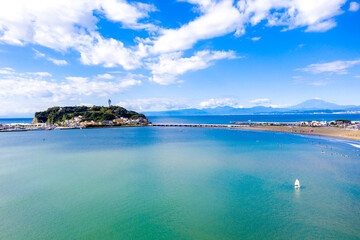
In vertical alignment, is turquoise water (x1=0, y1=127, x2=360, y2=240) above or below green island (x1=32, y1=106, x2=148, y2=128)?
below

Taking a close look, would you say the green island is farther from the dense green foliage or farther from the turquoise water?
the turquoise water

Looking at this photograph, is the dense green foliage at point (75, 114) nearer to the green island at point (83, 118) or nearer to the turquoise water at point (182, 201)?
the green island at point (83, 118)

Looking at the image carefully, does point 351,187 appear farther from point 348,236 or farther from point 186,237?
point 186,237

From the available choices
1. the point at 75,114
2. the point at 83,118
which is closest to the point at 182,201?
the point at 83,118

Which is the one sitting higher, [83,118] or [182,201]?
[83,118]

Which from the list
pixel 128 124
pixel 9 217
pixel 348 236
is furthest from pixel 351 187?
pixel 128 124

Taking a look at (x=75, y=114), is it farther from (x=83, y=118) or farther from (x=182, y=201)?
(x=182, y=201)

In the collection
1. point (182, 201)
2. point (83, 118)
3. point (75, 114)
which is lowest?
point (182, 201)

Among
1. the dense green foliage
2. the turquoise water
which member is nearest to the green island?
the dense green foliage

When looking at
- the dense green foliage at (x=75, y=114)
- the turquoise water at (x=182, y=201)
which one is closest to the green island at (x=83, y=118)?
the dense green foliage at (x=75, y=114)
